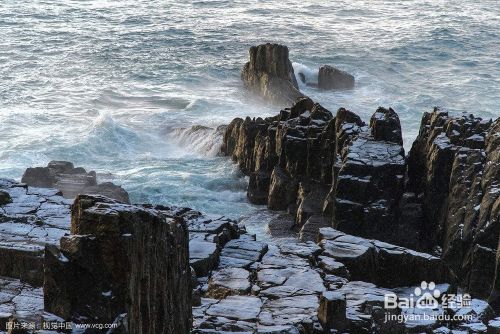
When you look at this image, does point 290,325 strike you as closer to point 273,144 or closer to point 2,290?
point 2,290

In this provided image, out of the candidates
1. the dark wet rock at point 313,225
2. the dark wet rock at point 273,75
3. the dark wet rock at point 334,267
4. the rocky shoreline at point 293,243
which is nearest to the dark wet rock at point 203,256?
the rocky shoreline at point 293,243

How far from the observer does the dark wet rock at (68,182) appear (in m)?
28.9

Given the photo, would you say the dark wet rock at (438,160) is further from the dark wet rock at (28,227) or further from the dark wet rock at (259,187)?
the dark wet rock at (28,227)

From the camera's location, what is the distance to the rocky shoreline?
1198 cm

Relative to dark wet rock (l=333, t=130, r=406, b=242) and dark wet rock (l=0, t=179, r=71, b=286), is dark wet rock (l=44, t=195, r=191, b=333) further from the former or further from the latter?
dark wet rock (l=333, t=130, r=406, b=242)

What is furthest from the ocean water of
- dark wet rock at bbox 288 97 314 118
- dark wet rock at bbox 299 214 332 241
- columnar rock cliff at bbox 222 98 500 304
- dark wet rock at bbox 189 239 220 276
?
dark wet rock at bbox 189 239 220 276

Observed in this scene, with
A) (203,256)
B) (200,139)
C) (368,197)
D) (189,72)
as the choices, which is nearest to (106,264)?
(203,256)

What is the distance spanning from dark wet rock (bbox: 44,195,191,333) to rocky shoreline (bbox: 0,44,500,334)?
0.02 metres

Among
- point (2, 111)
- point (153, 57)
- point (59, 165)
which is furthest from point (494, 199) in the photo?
point (153, 57)

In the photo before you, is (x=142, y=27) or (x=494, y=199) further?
(x=142, y=27)

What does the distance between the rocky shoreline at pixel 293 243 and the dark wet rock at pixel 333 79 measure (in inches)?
611

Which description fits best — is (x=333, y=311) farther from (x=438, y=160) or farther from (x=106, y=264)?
(x=438, y=160)

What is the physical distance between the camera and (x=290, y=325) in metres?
14.6

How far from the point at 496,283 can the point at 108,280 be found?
1176cm
